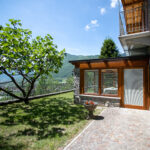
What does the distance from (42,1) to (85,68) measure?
18.7 ft

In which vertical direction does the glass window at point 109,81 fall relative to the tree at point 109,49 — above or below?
below

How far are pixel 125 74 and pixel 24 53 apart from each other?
6409 millimetres

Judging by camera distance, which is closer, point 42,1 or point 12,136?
point 12,136

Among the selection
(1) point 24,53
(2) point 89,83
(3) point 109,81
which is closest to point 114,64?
(3) point 109,81

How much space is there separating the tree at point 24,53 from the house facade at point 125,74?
2000 mm

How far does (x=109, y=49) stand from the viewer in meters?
24.9

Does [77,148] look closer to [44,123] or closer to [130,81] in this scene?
[44,123]

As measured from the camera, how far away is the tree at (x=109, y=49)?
24.7 metres

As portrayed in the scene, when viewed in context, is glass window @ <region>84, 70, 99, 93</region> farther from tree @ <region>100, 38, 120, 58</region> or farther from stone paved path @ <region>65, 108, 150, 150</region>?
tree @ <region>100, 38, 120, 58</region>

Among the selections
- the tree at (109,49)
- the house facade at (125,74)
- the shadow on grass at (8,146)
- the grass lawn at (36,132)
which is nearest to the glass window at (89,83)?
the house facade at (125,74)

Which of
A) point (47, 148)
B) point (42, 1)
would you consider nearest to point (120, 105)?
point (47, 148)

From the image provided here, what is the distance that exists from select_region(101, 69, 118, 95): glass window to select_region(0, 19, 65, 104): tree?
137 inches

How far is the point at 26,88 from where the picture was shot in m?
10.0

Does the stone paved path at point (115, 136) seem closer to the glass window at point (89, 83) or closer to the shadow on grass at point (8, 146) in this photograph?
the shadow on grass at point (8, 146)
